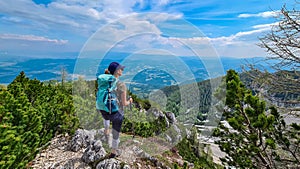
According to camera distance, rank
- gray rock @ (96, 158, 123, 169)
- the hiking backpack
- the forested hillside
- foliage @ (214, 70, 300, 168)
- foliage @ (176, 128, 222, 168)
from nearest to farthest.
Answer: foliage @ (214, 70, 300, 168) < the hiking backpack < the forested hillside < gray rock @ (96, 158, 123, 169) < foliage @ (176, 128, 222, 168)

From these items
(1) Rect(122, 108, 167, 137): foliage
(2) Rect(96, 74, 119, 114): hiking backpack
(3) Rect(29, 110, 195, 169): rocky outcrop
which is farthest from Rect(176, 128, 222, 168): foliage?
(2) Rect(96, 74, 119, 114): hiking backpack

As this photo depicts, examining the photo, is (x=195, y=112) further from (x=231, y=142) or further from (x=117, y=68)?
(x=117, y=68)

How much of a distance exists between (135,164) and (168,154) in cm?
278

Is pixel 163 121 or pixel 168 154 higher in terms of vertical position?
pixel 163 121

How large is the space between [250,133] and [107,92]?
248cm

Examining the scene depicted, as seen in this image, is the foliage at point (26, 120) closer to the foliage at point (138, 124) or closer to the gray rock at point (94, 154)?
the gray rock at point (94, 154)

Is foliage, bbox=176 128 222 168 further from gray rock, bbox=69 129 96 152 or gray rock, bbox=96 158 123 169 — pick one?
gray rock, bbox=69 129 96 152

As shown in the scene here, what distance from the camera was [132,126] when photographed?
8.78m

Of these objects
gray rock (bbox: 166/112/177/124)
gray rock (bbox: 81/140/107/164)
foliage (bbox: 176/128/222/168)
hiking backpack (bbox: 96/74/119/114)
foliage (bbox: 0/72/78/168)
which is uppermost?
hiking backpack (bbox: 96/74/119/114)

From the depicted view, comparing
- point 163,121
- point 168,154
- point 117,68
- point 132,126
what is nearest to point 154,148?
point 168,154

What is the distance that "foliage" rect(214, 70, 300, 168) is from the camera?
3.15 m

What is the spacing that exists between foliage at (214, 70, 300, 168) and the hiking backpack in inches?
76.2

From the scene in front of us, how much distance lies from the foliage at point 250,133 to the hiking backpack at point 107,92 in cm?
194

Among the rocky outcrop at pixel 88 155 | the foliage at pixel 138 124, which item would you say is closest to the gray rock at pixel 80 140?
the rocky outcrop at pixel 88 155
